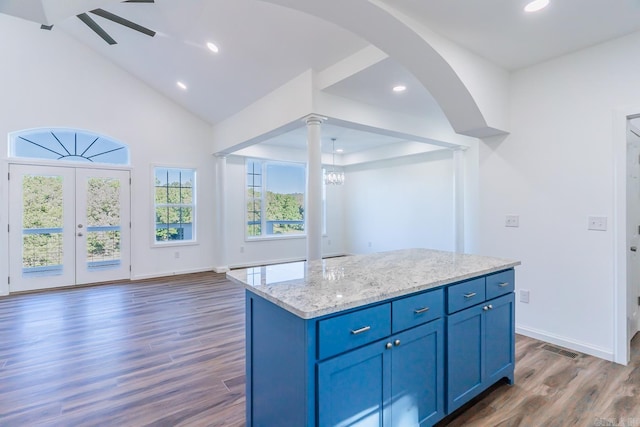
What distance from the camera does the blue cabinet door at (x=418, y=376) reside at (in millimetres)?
1615

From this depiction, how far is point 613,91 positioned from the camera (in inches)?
107

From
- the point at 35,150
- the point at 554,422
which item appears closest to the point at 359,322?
the point at 554,422

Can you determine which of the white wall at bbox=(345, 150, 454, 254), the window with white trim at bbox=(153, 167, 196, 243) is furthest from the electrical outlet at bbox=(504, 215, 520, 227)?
A: the window with white trim at bbox=(153, 167, 196, 243)

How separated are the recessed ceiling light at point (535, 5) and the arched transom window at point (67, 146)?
6.07 metres

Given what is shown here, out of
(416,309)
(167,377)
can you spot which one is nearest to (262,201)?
(167,377)

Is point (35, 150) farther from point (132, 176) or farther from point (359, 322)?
point (359, 322)

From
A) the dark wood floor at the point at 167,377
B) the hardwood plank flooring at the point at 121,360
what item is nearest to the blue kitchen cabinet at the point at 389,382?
the dark wood floor at the point at 167,377

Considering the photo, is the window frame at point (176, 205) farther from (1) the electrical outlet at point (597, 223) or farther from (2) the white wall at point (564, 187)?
(1) the electrical outlet at point (597, 223)

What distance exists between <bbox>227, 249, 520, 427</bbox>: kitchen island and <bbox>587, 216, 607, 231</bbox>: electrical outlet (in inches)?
48.5

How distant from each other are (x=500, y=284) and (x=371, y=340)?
1242 mm

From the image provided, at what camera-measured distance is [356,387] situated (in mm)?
1457

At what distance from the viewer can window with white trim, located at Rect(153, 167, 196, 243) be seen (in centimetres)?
611

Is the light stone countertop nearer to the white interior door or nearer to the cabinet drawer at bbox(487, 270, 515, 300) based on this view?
the cabinet drawer at bbox(487, 270, 515, 300)

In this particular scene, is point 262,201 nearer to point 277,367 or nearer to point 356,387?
point 277,367
